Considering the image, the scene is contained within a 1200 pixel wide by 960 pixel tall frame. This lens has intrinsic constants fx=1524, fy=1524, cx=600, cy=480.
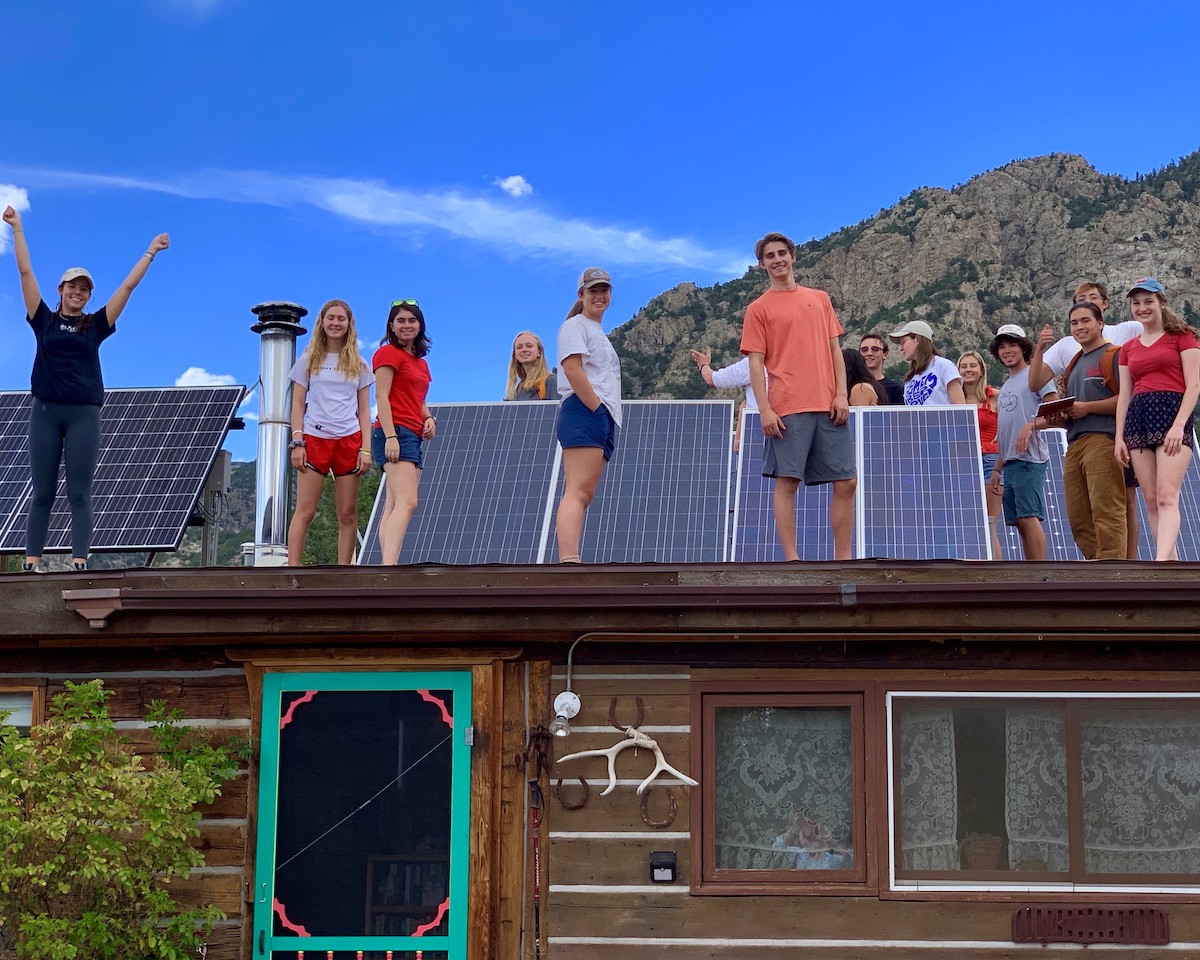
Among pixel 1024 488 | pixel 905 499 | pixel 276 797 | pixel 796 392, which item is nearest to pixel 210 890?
pixel 276 797

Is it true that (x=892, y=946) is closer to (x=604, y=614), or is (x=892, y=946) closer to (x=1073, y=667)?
(x=1073, y=667)

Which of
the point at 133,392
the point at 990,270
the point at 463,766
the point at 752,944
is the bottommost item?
the point at 752,944

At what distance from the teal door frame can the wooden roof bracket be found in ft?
2.78

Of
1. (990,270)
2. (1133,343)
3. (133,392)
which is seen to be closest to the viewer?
(1133,343)

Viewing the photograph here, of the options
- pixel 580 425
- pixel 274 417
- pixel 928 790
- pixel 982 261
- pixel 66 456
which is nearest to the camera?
pixel 928 790

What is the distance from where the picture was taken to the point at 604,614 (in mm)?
7551

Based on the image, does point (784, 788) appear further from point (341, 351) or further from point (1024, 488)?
point (341, 351)

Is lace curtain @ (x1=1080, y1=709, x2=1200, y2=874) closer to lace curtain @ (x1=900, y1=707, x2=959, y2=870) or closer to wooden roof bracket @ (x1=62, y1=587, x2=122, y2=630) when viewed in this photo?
lace curtain @ (x1=900, y1=707, x2=959, y2=870)

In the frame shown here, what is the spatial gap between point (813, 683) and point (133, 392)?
800 centimetres

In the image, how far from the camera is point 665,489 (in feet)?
41.6

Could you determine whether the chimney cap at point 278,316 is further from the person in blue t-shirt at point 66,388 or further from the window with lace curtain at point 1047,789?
the window with lace curtain at point 1047,789

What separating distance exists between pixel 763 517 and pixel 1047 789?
4505 mm

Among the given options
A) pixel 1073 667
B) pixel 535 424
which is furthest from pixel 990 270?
pixel 1073 667

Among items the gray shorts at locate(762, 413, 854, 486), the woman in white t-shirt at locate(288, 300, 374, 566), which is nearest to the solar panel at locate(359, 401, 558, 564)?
the woman in white t-shirt at locate(288, 300, 374, 566)
